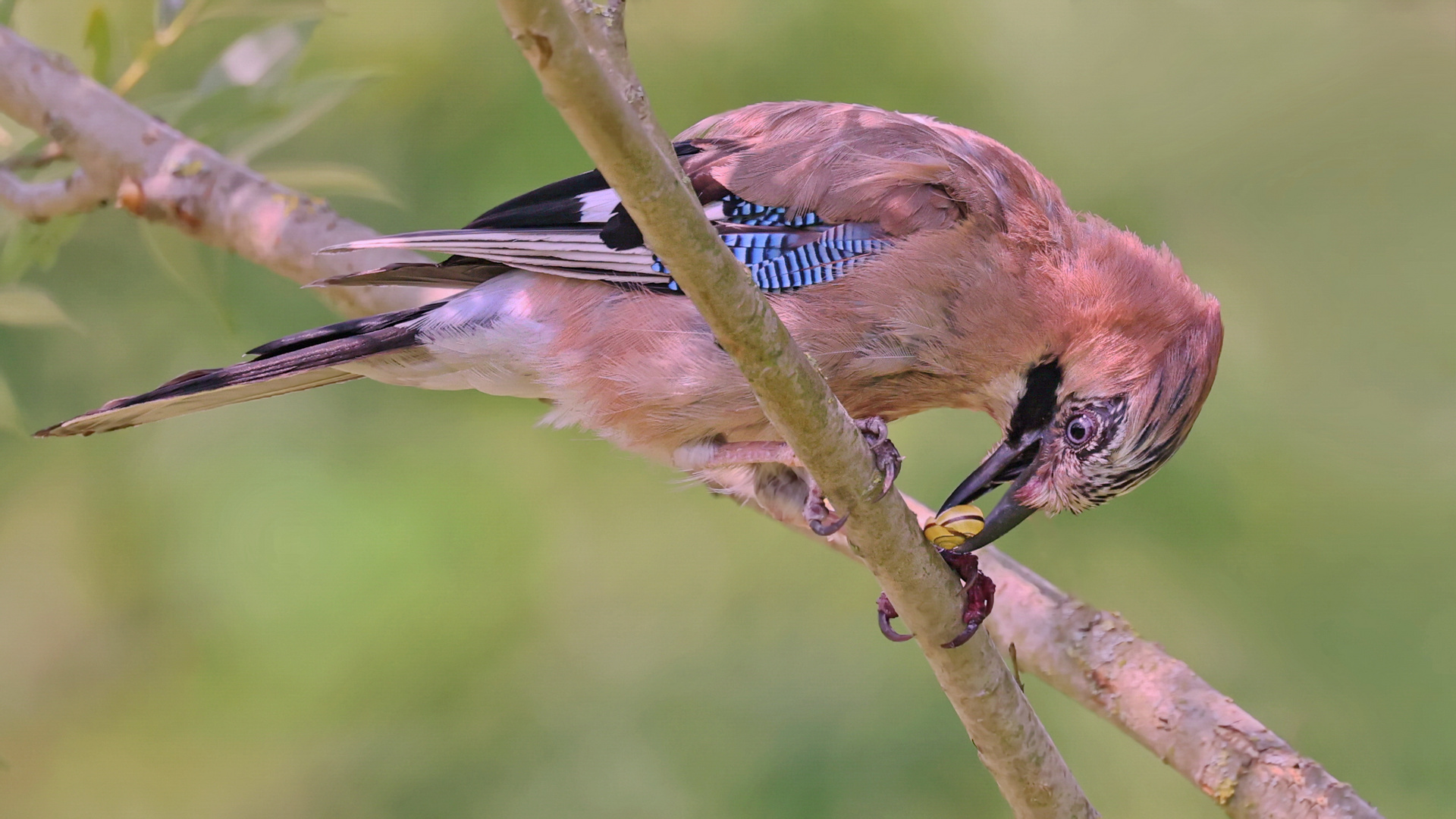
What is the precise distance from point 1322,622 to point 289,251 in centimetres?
308

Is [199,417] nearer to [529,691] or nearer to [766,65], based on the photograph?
[529,691]

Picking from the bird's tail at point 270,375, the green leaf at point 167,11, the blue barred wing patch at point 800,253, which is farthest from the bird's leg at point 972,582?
the green leaf at point 167,11

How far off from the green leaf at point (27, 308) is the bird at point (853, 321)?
28 cm

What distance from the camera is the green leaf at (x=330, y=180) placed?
2.92 meters

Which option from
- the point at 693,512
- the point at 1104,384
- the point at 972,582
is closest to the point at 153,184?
the point at 693,512

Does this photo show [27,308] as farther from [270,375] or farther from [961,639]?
[961,639]

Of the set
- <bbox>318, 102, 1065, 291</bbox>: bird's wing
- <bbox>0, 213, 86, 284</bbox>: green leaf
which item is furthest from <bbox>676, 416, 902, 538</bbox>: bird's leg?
<bbox>0, 213, 86, 284</bbox>: green leaf

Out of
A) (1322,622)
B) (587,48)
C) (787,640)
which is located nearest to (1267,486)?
(1322,622)

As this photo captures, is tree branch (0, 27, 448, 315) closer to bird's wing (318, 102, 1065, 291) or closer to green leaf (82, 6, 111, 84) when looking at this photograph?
green leaf (82, 6, 111, 84)

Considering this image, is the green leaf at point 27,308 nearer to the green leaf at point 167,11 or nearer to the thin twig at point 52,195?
the thin twig at point 52,195

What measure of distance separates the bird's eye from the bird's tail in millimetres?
1357

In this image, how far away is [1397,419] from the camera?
367 cm

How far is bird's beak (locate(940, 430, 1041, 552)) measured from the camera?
2406 mm

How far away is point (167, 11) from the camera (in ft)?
9.50
